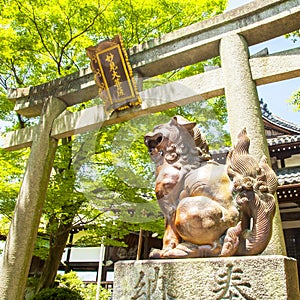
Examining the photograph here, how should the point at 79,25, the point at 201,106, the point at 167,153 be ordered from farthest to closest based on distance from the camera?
the point at 201,106
the point at 79,25
the point at 167,153

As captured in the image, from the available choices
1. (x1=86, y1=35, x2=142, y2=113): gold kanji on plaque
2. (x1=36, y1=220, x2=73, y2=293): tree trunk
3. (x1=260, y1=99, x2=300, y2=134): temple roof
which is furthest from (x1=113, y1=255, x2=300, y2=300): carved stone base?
(x1=260, y1=99, x2=300, y2=134): temple roof

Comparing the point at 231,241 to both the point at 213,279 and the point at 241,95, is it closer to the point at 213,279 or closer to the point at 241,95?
the point at 213,279

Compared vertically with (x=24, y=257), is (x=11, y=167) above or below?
above

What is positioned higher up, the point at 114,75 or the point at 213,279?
the point at 114,75

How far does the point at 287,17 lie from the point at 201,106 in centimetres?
344

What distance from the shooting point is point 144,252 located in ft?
38.5

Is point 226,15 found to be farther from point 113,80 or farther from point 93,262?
point 93,262

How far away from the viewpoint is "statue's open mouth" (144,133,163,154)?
2983mm

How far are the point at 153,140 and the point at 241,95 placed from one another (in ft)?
7.08

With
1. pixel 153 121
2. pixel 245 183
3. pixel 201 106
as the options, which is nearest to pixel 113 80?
pixel 153 121

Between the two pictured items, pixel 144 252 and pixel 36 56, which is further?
pixel 144 252

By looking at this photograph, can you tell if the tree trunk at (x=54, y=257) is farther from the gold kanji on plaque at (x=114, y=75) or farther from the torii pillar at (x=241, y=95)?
the torii pillar at (x=241, y=95)

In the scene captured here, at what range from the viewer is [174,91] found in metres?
5.47

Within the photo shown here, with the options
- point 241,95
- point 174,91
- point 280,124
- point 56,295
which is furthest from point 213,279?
point 280,124
